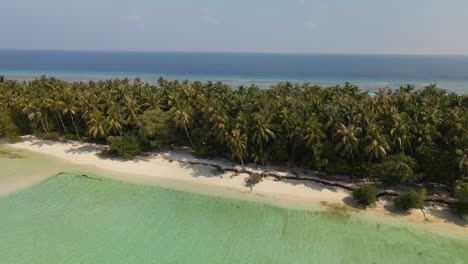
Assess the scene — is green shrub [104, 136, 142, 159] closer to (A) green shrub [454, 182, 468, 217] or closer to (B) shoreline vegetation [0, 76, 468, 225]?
(B) shoreline vegetation [0, 76, 468, 225]

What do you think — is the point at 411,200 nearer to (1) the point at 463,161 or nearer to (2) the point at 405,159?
(2) the point at 405,159

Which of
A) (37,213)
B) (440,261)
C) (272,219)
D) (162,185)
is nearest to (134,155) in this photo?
(162,185)

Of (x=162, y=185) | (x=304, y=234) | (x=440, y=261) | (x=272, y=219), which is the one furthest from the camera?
(x=162, y=185)

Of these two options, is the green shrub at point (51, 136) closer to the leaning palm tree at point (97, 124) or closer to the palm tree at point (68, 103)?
the palm tree at point (68, 103)

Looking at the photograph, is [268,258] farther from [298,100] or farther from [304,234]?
[298,100]

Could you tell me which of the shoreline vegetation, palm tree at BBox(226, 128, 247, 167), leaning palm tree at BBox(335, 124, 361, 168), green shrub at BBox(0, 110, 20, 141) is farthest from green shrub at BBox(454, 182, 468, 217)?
green shrub at BBox(0, 110, 20, 141)

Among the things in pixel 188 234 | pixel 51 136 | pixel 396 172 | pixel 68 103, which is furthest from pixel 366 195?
pixel 51 136
